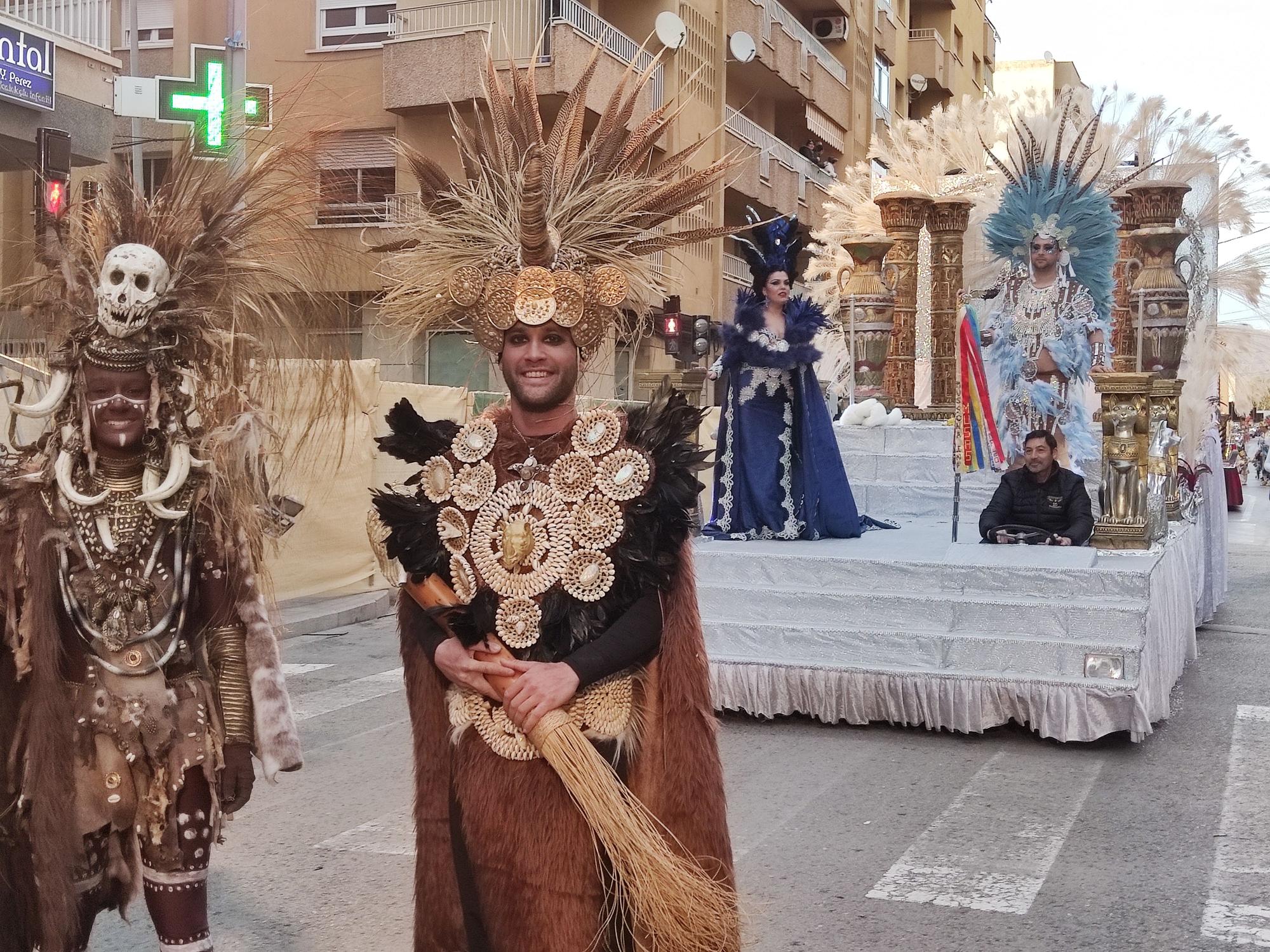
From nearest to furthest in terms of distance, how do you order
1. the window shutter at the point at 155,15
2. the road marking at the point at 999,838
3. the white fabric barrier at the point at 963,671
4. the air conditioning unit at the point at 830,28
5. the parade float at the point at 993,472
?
the road marking at the point at 999,838
the white fabric barrier at the point at 963,671
the parade float at the point at 993,472
the window shutter at the point at 155,15
the air conditioning unit at the point at 830,28

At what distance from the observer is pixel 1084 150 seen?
462 inches

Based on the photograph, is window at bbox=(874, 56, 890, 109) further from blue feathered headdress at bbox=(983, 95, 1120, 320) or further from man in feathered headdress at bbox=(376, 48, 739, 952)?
man in feathered headdress at bbox=(376, 48, 739, 952)

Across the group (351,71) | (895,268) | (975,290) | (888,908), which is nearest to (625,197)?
(888,908)

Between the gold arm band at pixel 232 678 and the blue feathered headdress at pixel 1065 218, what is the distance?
9.02 meters

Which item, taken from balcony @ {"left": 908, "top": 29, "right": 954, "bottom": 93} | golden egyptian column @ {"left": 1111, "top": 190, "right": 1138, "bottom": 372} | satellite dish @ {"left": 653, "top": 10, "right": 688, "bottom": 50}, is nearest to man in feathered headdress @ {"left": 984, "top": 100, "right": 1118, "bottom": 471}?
golden egyptian column @ {"left": 1111, "top": 190, "right": 1138, "bottom": 372}

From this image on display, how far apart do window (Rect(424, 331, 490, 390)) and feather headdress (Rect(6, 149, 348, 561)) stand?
0.38m

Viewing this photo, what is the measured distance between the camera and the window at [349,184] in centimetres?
385

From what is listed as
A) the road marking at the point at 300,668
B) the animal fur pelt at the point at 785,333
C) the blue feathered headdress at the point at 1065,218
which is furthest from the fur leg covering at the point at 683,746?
the blue feathered headdress at the point at 1065,218

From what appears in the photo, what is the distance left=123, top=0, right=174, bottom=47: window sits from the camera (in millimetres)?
18578

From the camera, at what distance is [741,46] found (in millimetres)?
25969

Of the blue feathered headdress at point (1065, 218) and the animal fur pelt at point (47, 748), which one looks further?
the blue feathered headdress at point (1065, 218)

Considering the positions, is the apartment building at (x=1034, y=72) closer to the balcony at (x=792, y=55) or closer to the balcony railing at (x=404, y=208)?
the balcony at (x=792, y=55)

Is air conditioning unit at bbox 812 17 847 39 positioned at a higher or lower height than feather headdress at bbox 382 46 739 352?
higher

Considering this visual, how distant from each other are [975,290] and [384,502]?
12.8 meters
